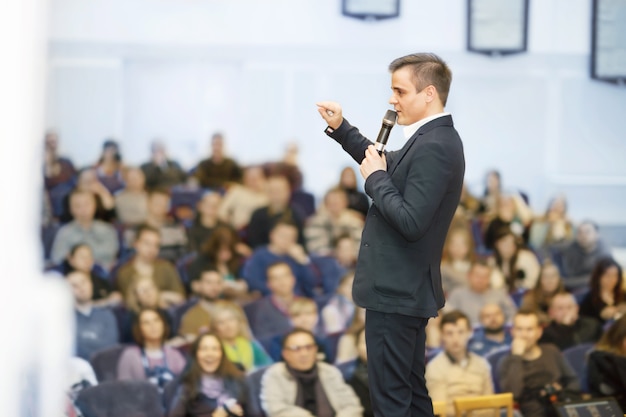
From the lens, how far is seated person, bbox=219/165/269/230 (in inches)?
190

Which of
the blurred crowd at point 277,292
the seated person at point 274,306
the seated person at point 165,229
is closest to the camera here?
the blurred crowd at point 277,292

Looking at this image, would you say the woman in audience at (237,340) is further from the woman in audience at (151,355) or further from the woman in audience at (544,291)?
the woman in audience at (544,291)

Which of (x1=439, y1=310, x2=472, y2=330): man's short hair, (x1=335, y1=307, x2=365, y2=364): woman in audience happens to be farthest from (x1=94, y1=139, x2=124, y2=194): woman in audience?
(x1=439, y1=310, x2=472, y2=330): man's short hair

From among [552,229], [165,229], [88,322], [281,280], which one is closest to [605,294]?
[552,229]

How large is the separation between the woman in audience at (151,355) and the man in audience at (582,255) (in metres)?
2.10

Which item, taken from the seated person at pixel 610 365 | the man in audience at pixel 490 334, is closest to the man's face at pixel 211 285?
the man in audience at pixel 490 334

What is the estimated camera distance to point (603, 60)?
4.83m

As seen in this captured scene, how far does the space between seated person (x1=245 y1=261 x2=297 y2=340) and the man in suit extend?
2.34 meters

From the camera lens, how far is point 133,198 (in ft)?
15.8

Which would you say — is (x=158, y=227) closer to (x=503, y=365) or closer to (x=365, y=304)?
(x=503, y=365)

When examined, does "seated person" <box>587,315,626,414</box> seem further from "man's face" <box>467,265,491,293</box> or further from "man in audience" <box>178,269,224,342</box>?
"man in audience" <box>178,269,224,342</box>

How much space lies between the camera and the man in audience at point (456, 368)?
13.3 feet

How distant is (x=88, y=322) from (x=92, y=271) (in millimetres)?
301

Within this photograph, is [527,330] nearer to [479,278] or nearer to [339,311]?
[479,278]
